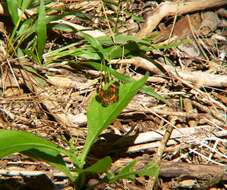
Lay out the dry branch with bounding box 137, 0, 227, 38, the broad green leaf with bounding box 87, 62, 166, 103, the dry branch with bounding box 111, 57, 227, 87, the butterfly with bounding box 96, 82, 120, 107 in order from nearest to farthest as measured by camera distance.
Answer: the butterfly with bounding box 96, 82, 120, 107, the broad green leaf with bounding box 87, 62, 166, 103, the dry branch with bounding box 111, 57, 227, 87, the dry branch with bounding box 137, 0, 227, 38

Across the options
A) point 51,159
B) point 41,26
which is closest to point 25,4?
point 41,26

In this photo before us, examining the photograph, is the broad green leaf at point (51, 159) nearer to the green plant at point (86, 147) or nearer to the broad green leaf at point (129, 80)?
the green plant at point (86, 147)

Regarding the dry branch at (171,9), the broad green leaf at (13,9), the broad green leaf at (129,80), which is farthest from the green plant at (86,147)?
the dry branch at (171,9)

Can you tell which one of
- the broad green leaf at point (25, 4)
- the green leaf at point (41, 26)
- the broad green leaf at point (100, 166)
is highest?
the broad green leaf at point (25, 4)

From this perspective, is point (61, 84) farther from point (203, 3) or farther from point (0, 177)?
point (203, 3)

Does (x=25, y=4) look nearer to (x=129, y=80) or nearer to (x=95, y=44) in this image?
(x=95, y=44)

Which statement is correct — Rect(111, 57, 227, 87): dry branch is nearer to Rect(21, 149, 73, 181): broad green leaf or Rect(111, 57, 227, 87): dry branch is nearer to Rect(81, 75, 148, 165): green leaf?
Rect(81, 75, 148, 165): green leaf

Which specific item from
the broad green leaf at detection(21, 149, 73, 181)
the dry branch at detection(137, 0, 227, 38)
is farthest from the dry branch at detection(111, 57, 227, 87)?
the broad green leaf at detection(21, 149, 73, 181)
